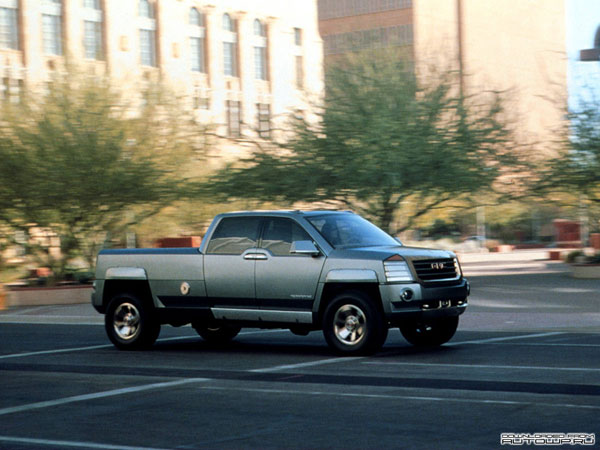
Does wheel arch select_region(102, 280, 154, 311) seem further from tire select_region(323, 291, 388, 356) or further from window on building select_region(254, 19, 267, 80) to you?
window on building select_region(254, 19, 267, 80)

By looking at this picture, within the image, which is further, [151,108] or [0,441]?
[151,108]

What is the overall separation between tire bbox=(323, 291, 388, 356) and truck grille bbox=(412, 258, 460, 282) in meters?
0.79

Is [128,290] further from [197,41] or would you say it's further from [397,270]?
[197,41]

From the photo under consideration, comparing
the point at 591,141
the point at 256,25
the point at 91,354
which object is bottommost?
the point at 91,354

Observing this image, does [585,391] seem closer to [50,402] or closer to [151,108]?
A: [50,402]

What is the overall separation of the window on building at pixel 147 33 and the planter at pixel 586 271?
3795 centimetres

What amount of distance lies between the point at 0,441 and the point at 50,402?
208cm

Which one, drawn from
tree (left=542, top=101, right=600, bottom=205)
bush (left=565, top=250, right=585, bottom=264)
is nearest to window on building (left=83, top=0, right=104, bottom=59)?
bush (left=565, top=250, right=585, bottom=264)

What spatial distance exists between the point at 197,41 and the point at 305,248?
57448mm

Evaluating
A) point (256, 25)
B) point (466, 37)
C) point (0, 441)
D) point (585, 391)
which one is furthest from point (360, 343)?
point (466, 37)

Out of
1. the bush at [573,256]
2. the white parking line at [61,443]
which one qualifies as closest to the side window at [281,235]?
the white parking line at [61,443]

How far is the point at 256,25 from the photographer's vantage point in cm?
7450

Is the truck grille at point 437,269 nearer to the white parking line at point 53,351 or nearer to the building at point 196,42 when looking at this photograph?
the white parking line at point 53,351

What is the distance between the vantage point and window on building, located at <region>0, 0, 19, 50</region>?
56031 mm
